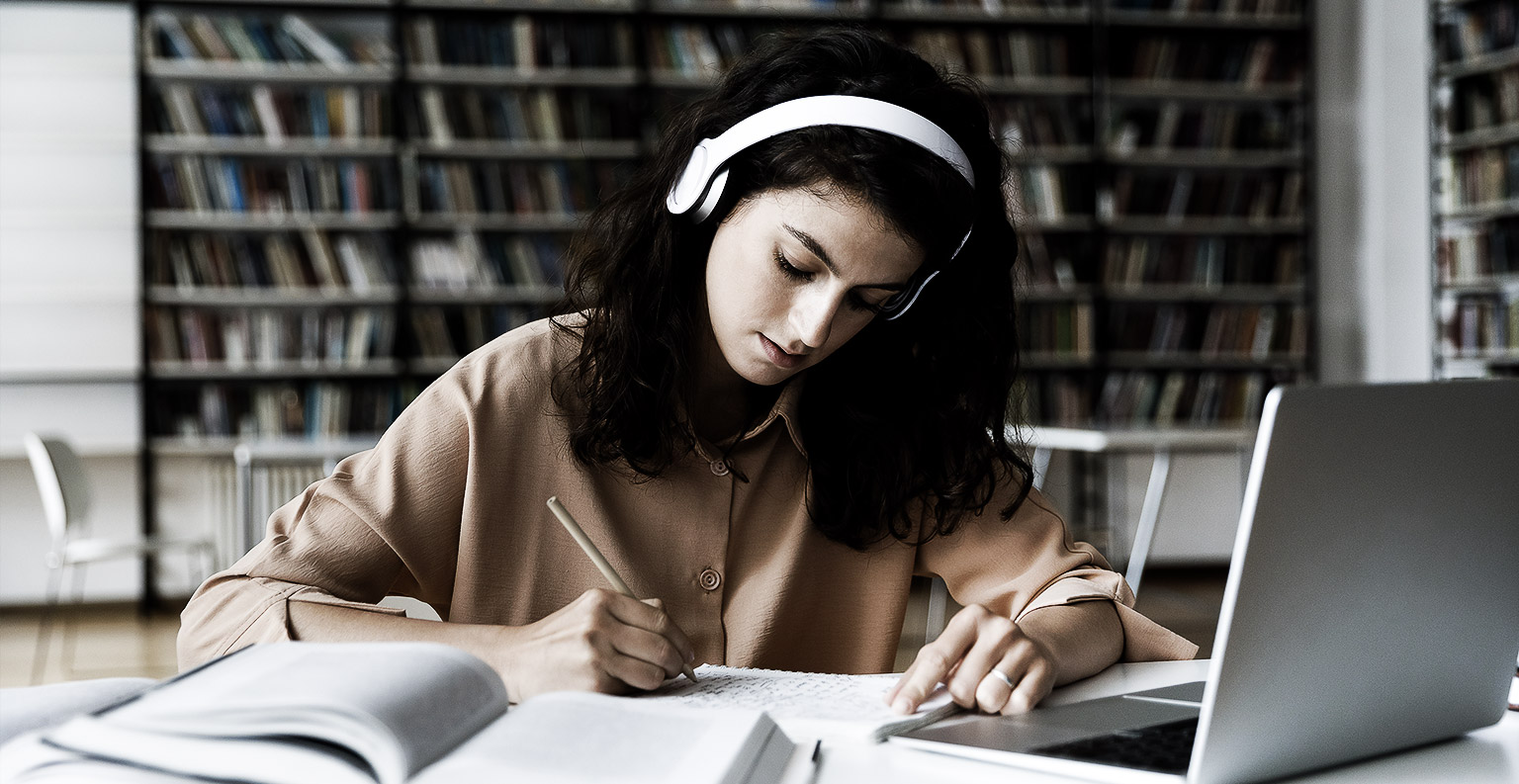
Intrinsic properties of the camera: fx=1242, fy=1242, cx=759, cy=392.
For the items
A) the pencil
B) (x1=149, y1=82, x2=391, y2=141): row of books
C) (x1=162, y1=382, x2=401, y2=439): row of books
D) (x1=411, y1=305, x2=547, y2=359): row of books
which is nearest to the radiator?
(x1=162, y1=382, x2=401, y2=439): row of books

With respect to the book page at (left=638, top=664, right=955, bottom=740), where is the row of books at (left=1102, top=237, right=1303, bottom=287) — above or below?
above

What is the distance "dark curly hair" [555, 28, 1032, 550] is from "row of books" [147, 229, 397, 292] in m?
3.69

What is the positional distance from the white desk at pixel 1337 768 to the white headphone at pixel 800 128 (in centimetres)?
55

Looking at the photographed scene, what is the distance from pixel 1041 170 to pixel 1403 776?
4707 millimetres

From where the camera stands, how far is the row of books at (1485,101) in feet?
15.4

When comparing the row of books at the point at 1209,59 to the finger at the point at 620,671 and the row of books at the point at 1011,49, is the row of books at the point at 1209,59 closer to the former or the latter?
the row of books at the point at 1011,49

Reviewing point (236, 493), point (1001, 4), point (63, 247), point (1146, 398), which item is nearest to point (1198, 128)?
point (1001, 4)

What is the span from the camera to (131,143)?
4.66 m

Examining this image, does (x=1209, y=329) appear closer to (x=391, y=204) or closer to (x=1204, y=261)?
(x=1204, y=261)

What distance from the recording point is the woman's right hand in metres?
0.81

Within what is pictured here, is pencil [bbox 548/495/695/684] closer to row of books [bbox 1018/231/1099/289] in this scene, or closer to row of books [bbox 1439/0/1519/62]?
row of books [bbox 1018/231/1099/289]

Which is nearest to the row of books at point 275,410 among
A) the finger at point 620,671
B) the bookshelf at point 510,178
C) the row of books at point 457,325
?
the bookshelf at point 510,178

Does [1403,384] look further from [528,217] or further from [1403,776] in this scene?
[528,217]

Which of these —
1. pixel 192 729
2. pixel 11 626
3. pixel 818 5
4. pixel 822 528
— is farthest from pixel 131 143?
pixel 192 729
